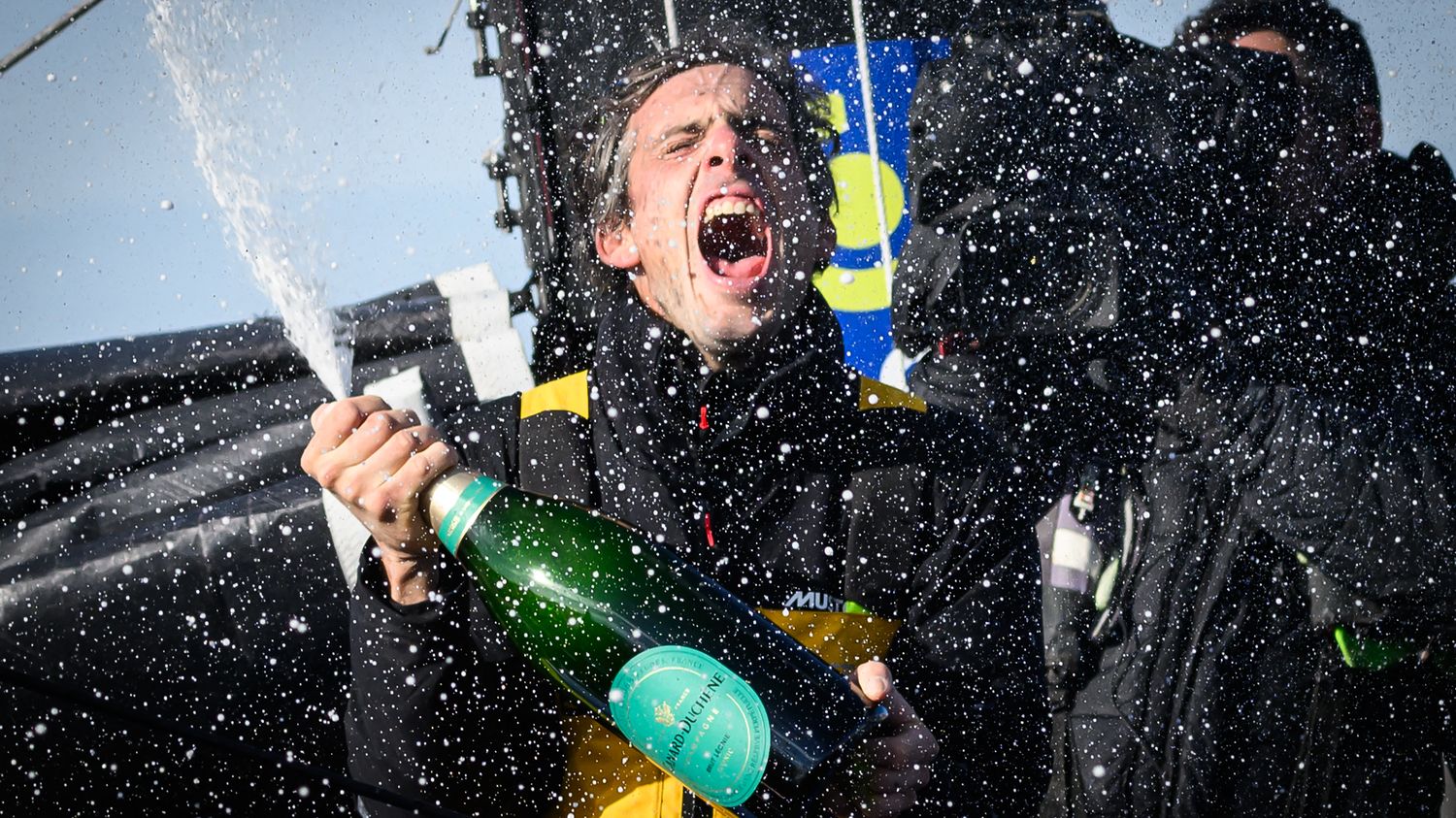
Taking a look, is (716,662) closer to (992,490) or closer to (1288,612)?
(992,490)

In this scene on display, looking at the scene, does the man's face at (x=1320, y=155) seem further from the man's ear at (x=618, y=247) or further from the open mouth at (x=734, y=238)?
the man's ear at (x=618, y=247)

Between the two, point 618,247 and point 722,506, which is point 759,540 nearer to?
point 722,506

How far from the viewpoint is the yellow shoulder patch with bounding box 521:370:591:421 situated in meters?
1.40

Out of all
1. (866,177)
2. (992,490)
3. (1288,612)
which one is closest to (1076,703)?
(1288,612)

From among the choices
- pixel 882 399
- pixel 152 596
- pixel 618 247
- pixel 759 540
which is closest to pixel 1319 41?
pixel 882 399

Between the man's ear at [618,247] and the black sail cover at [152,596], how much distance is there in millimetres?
773

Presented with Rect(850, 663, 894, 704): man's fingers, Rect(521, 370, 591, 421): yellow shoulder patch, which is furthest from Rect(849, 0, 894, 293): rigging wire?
Rect(850, 663, 894, 704): man's fingers

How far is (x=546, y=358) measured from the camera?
2.48m

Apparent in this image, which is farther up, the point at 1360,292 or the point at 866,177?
the point at 866,177

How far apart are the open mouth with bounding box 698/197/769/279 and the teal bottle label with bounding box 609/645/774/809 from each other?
2.19ft

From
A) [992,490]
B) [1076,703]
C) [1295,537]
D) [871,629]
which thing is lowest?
[1076,703]

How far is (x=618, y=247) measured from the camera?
1.67m

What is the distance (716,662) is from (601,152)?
41.3 inches

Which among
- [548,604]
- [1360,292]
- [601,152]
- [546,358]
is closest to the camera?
[548,604]
